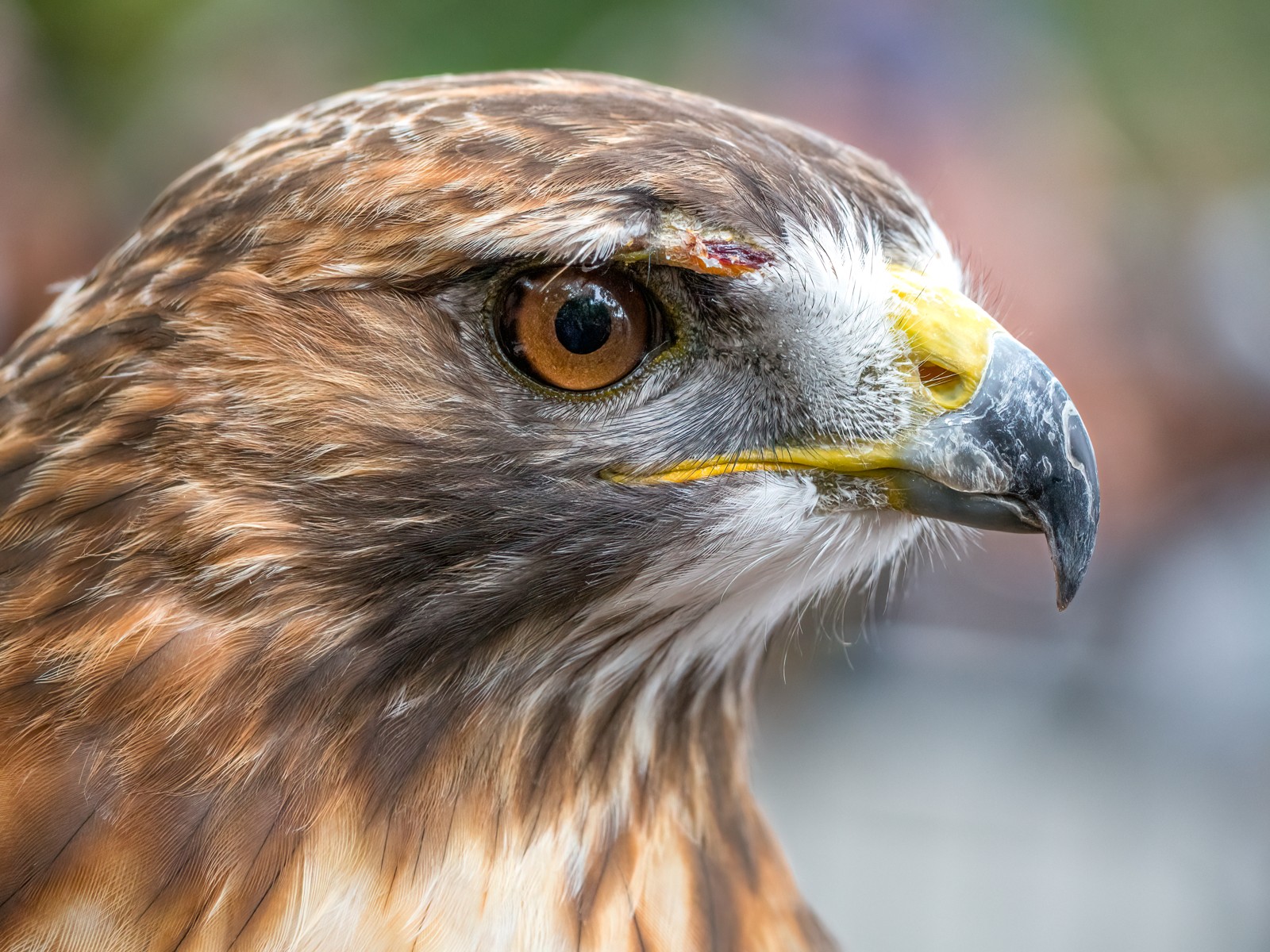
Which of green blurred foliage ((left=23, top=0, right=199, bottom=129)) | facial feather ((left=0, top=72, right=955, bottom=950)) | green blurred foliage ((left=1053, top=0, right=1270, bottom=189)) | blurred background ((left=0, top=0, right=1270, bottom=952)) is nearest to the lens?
facial feather ((left=0, top=72, right=955, bottom=950))

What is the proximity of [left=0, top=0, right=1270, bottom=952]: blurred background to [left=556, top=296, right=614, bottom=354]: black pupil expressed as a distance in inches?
117

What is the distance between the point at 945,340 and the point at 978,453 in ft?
0.44

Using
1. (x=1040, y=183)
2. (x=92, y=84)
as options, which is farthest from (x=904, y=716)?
(x=92, y=84)

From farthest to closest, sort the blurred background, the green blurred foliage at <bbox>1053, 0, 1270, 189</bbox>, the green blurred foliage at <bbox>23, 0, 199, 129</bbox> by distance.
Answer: the green blurred foliage at <bbox>1053, 0, 1270, 189</bbox>, the green blurred foliage at <bbox>23, 0, 199, 129</bbox>, the blurred background

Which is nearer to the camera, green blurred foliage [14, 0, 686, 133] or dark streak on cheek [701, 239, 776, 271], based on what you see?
dark streak on cheek [701, 239, 776, 271]

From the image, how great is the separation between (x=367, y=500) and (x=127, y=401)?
0.28 meters

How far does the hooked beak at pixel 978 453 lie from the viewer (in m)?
1.30

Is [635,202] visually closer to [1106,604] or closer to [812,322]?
[812,322]

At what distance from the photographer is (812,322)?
1329mm

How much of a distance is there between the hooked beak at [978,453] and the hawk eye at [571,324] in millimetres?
125

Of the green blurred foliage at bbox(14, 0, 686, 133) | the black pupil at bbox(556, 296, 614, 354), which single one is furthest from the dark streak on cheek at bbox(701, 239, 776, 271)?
the green blurred foliage at bbox(14, 0, 686, 133)

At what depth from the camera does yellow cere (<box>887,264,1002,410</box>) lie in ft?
4.32

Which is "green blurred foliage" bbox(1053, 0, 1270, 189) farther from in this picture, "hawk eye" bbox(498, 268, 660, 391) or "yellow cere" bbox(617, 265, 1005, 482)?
"hawk eye" bbox(498, 268, 660, 391)

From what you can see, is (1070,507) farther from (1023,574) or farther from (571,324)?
(1023,574)
